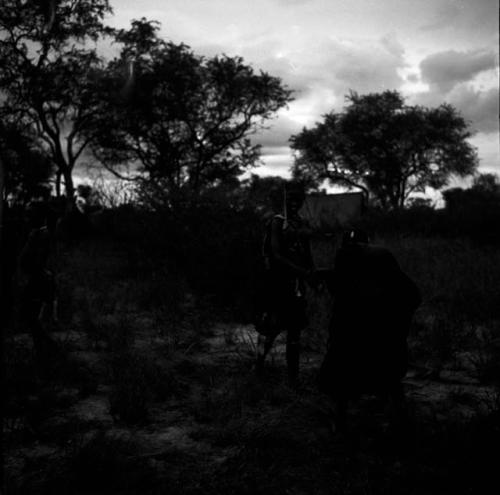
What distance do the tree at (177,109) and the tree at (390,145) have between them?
35.4 feet

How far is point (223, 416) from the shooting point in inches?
177

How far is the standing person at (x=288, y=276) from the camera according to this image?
536cm

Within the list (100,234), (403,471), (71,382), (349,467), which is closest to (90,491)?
Result: (349,467)

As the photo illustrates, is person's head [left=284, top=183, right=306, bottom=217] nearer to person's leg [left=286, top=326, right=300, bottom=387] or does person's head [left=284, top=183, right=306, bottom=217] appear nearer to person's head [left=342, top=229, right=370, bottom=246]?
person's leg [left=286, top=326, right=300, bottom=387]

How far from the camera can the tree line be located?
2206 centimetres

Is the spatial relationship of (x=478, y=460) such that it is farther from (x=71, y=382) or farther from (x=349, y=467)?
(x=71, y=382)

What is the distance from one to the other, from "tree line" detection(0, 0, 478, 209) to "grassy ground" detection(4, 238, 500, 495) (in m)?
6.01

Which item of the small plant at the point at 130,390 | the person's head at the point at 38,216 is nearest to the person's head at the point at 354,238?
the small plant at the point at 130,390

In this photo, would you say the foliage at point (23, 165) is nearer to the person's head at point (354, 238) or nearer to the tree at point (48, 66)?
the tree at point (48, 66)

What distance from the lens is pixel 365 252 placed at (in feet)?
13.1

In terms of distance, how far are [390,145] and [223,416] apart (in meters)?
35.6

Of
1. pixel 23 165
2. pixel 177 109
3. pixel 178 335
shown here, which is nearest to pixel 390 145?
pixel 177 109

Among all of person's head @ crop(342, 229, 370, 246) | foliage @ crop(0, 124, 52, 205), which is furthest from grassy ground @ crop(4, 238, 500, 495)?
foliage @ crop(0, 124, 52, 205)

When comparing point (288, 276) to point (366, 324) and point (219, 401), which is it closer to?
point (219, 401)
